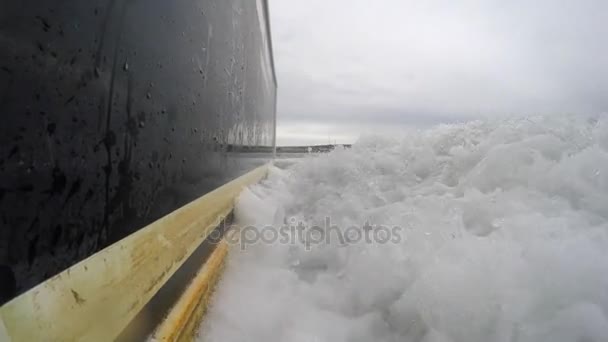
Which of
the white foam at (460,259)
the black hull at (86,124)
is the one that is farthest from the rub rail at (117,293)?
the white foam at (460,259)

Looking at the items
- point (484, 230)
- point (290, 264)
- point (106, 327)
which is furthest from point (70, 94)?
point (484, 230)

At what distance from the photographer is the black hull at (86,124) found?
0.43 m

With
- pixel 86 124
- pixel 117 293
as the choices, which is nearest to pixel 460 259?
pixel 117 293

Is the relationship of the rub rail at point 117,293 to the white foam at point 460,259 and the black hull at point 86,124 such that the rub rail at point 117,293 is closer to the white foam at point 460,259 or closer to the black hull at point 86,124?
the black hull at point 86,124

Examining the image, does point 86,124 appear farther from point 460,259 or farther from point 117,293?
point 460,259

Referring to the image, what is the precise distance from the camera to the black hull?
0.43m

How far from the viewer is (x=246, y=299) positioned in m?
1.33

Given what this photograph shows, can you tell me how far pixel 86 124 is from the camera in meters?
0.57

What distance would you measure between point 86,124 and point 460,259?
124 centimetres

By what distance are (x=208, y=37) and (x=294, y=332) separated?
3.88 feet

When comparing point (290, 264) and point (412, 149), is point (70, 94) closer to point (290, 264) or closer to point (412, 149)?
point (290, 264)

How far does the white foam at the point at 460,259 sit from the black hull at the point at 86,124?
611 mm

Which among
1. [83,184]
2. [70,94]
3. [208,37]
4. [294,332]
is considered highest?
[208,37]

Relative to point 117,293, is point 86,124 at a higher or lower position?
higher
